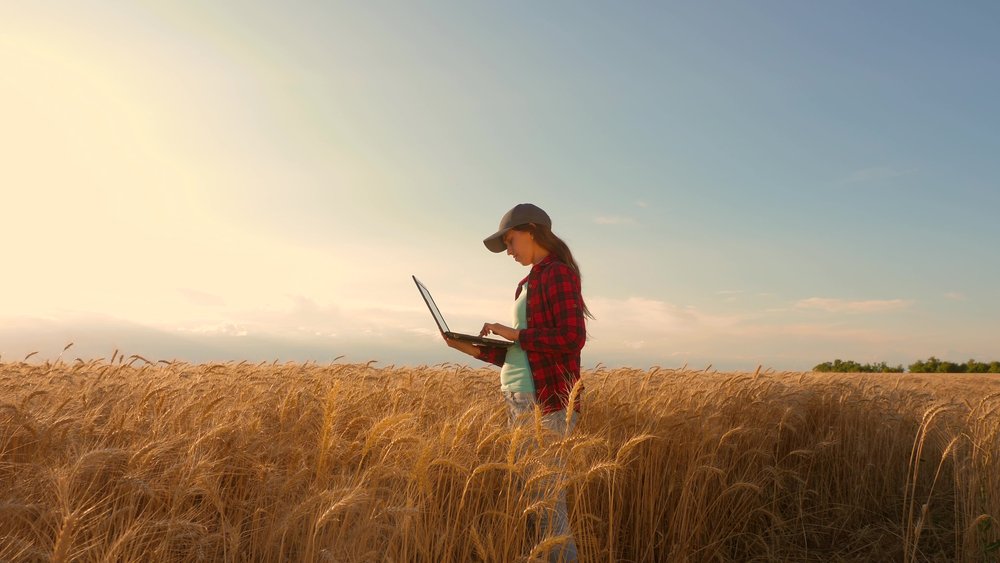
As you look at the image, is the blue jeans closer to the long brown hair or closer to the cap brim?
the long brown hair

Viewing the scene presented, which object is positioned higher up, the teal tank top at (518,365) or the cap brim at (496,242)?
the cap brim at (496,242)

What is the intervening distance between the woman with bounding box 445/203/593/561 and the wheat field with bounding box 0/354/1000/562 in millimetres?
205

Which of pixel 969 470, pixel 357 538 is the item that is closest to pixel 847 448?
pixel 969 470

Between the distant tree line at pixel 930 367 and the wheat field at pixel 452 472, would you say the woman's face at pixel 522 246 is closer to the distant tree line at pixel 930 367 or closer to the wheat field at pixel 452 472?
the wheat field at pixel 452 472

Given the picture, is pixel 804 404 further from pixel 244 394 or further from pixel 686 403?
pixel 244 394

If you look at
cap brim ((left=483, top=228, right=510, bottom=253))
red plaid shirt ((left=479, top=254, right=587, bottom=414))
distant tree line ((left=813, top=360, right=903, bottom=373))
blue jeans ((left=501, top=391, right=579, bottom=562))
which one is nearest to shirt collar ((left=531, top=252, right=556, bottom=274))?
red plaid shirt ((left=479, top=254, right=587, bottom=414))

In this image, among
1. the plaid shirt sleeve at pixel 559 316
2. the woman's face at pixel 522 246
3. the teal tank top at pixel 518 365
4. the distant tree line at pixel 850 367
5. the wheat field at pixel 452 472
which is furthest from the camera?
the distant tree line at pixel 850 367

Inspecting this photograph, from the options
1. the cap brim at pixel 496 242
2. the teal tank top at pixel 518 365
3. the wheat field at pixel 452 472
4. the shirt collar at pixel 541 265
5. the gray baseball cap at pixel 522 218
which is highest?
the gray baseball cap at pixel 522 218

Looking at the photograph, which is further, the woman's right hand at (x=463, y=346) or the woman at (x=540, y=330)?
the woman's right hand at (x=463, y=346)

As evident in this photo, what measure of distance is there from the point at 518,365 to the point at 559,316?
13.2 inches

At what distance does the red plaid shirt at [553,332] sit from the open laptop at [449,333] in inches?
4.4

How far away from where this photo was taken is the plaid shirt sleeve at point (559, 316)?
10.1ft

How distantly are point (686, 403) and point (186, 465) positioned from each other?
318cm

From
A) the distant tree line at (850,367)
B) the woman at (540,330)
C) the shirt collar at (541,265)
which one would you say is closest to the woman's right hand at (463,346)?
the woman at (540,330)
